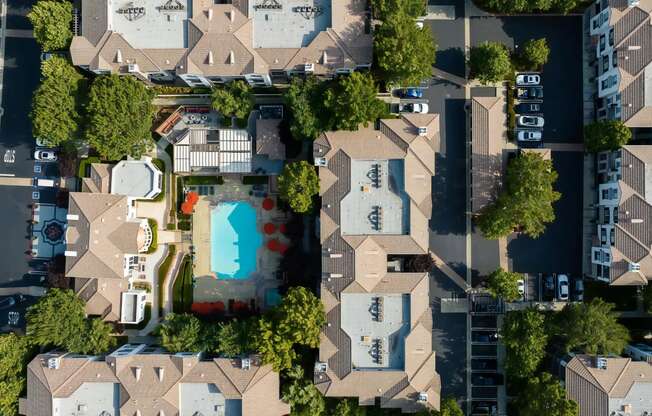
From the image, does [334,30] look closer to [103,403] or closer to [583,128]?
[583,128]

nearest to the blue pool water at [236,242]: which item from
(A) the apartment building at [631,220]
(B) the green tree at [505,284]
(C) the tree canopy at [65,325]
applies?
(C) the tree canopy at [65,325]

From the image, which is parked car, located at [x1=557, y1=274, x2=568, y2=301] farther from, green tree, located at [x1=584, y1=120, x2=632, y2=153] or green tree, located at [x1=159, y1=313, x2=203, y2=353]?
green tree, located at [x1=159, y1=313, x2=203, y2=353]

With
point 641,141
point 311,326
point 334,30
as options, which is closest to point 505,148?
point 641,141

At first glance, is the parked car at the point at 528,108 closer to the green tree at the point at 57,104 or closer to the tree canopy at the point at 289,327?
the tree canopy at the point at 289,327

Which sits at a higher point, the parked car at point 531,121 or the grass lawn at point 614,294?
the parked car at point 531,121

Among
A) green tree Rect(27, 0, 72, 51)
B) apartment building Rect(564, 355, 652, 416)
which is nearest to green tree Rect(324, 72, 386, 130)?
green tree Rect(27, 0, 72, 51)

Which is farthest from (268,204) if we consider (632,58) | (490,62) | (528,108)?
(632,58)
